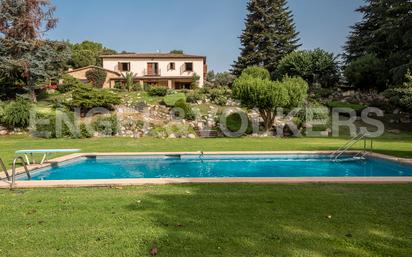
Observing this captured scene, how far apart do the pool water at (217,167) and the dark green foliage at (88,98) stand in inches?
420

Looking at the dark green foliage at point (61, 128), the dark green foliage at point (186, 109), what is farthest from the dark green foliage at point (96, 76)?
the dark green foliage at point (61, 128)

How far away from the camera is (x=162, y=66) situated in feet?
121

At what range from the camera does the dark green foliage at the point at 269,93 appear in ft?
63.9

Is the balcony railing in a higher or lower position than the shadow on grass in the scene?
higher

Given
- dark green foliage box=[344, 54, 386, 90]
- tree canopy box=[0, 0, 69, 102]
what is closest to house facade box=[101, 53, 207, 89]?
tree canopy box=[0, 0, 69, 102]

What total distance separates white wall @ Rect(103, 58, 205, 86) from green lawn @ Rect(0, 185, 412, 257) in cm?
3105

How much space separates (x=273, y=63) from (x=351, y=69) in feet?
37.2

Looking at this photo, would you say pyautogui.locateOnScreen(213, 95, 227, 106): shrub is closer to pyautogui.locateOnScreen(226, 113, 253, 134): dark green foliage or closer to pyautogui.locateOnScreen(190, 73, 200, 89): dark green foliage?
pyautogui.locateOnScreen(226, 113, 253, 134): dark green foliage

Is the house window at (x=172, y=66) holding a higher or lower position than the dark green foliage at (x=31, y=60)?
higher

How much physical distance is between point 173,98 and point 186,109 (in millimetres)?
2669

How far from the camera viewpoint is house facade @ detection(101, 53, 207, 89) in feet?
120

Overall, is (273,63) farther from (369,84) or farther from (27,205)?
→ (27,205)

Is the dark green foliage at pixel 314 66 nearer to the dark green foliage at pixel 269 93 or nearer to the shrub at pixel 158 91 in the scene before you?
the dark green foliage at pixel 269 93

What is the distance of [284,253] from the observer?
3.49 metres
